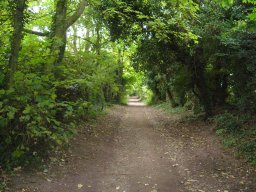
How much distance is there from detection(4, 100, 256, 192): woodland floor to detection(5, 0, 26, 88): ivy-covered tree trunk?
7.64 ft

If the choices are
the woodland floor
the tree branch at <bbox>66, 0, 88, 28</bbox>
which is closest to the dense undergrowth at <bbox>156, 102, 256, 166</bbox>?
the woodland floor

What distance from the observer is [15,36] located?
280 inches

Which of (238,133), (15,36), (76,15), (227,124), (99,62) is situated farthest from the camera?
(99,62)

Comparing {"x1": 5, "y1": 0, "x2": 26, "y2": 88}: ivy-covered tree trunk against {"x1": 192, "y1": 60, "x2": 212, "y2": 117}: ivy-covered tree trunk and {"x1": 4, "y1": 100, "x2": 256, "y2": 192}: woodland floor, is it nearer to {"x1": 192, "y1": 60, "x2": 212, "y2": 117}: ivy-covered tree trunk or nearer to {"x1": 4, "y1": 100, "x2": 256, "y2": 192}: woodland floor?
{"x1": 4, "y1": 100, "x2": 256, "y2": 192}: woodland floor

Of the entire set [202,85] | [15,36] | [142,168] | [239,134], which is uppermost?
[15,36]

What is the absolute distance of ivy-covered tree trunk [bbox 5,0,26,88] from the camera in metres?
7.01

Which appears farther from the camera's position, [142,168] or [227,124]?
[227,124]

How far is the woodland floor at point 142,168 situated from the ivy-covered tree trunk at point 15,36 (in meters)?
2.33

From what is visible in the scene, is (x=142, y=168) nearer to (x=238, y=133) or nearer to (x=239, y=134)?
(x=239, y=134)

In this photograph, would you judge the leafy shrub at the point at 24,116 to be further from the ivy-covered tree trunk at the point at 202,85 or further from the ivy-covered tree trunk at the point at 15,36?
the ivy-covered tree trunk at the point at 202,85

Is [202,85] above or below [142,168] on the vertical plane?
above

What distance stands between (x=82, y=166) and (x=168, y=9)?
902cm

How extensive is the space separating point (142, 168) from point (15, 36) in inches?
185

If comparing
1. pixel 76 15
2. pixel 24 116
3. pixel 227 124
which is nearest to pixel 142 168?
pixel 24 116
